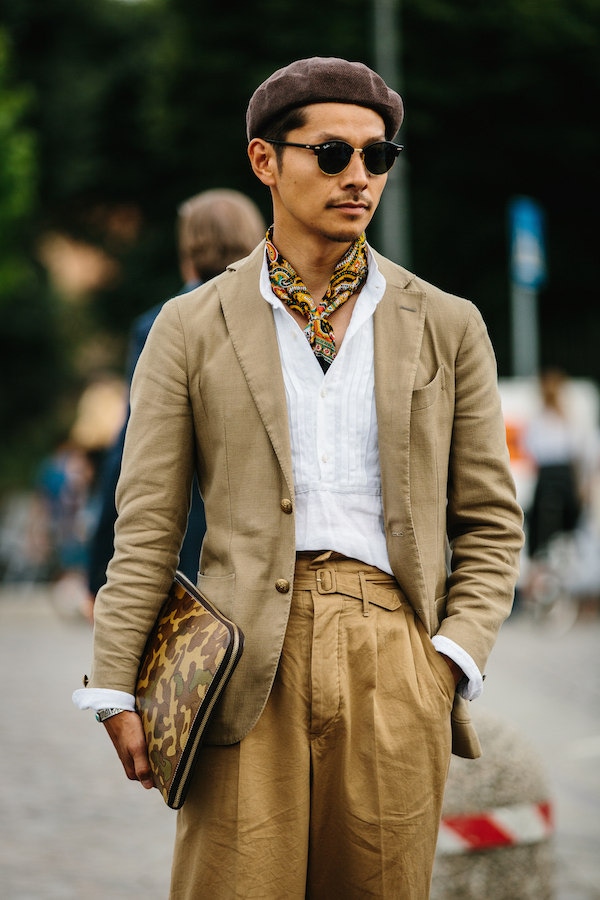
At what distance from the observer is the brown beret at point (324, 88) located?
108 inches

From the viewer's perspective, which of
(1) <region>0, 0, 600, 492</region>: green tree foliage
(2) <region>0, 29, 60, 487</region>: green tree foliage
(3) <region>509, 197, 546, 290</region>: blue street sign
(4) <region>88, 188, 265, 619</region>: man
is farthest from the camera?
(2) <region>0, 29, 60, 487</region>: green tree foliage

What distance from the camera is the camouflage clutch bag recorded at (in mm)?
2617

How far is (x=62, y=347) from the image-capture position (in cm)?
3406

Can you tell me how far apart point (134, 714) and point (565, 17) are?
27.5 m

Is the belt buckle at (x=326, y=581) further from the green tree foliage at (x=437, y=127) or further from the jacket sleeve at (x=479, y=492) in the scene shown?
the green tree foliage at (x=437, y=127)

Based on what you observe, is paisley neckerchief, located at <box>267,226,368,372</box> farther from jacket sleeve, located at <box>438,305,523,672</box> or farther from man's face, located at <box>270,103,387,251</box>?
jacket sleeve, located at <box>438,305,523,672</box>

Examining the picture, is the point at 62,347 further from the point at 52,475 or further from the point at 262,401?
the point at 262,401

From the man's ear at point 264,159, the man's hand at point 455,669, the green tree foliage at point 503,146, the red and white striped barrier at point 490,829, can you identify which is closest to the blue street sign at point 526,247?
the red and white striped barrier at point 490,829

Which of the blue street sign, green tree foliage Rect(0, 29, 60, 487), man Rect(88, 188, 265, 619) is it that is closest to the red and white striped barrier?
man Rect(88, 188, 265, 619)

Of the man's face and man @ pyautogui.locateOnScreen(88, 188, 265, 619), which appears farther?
man @ pyautogui.locateOnScreen(88, 188, 265, 619)

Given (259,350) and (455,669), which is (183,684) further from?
(259,350)

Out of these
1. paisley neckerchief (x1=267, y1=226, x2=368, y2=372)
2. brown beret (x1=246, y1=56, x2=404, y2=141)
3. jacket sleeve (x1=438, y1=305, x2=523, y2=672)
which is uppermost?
brown beret (x1=246, y1=56, x2=404, y2=141)

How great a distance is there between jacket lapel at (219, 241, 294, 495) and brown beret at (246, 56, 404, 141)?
0.33 meters

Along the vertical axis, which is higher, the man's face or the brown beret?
the brown beret
